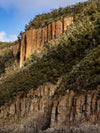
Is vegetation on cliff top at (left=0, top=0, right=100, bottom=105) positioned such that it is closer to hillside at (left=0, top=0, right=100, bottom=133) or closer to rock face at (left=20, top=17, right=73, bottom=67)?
hillside at (left=0, top=0, right=100, bottom=133)

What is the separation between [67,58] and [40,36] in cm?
2322

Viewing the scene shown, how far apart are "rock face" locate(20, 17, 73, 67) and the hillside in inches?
82.1

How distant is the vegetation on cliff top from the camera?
5148 centimetres

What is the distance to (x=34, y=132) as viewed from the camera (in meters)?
47.7

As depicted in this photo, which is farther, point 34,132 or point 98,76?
point 34,132

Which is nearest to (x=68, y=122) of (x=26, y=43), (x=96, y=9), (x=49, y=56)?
(x=49, y=56)

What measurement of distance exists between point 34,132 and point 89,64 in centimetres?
1608

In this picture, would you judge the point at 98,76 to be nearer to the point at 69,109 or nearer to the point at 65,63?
the point at 69,109

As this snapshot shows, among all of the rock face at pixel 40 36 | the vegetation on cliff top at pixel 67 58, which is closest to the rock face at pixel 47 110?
the vegetation on cliff top at pixel 67 58

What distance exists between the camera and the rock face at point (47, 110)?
38.8 m

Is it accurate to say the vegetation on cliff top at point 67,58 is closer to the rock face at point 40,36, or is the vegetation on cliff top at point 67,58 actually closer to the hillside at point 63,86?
the hillside at point 63,86

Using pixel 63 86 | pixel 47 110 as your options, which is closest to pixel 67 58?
pixel 63 86

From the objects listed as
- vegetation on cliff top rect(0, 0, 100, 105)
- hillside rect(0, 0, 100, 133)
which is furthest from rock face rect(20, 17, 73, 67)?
vegetation on cliff top rect(0, 0, 100, 105)

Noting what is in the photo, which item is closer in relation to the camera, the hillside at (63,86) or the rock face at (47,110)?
the rock face at (47,110)
